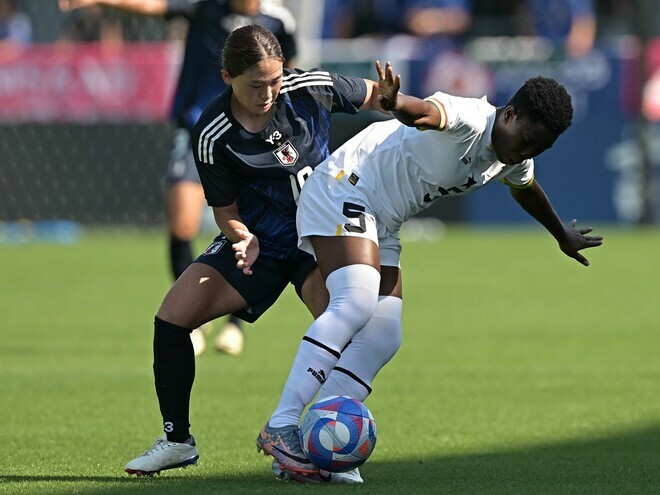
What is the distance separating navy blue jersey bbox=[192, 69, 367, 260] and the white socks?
1.76 ft

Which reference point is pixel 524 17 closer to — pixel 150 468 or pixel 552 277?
pixel 552 277

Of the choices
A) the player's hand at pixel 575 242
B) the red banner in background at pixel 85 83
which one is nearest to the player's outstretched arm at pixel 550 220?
the player's hand at pixel 575 242

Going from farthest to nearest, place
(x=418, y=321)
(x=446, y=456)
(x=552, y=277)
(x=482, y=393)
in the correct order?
(x=552, y=277)
(x=418, y=321)
(x=482, y=393)
(x=446, y=456)

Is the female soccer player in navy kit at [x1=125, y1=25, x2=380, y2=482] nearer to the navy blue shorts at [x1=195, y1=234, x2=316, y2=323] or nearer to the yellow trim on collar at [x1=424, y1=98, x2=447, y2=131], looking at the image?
the navy blue shorts at [x1=195, y1=234, x2=316, y2=323]

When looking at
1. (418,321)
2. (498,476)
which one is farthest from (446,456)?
(418,321)

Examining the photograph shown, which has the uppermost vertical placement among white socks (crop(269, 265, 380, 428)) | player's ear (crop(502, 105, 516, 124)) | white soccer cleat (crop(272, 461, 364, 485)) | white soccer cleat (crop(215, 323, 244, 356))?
player's ear (crop(502, 105, 516, 124))

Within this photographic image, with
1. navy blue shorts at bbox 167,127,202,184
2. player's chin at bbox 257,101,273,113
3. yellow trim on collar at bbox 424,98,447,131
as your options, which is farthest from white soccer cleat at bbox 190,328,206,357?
yellow trim on collar at bbox 424,98,447,131

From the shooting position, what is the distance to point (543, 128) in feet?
16.5

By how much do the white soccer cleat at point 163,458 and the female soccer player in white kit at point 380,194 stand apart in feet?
1.53

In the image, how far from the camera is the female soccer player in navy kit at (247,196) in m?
5.28

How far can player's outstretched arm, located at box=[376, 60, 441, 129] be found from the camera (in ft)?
16.1

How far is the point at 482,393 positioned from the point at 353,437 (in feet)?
9.23

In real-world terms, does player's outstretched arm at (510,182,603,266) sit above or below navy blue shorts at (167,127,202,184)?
above

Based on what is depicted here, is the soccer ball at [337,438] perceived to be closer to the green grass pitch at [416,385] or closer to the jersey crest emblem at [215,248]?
the green grass pitch at [416,385]
